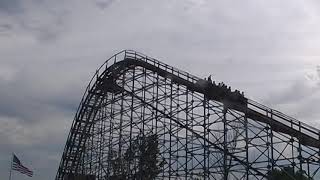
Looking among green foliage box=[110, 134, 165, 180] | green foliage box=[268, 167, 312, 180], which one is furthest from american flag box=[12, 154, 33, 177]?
green foliage box=[268, 167, 312, 180]

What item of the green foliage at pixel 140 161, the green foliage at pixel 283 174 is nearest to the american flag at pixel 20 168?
the green foliage at pixel 140 161

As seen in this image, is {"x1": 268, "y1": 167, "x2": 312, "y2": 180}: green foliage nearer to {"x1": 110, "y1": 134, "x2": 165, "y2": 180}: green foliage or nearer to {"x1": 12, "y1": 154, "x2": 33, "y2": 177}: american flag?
{"x1": 110, "y1": 134, "x2": 165, "y2": 180}: green foliage

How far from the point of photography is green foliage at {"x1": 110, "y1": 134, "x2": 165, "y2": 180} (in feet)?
95.5

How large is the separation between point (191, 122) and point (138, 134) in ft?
13.6

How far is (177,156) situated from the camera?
1083 inches

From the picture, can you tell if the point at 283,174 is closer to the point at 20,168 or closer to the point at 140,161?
the point at 140,161

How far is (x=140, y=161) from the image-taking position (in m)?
29.5

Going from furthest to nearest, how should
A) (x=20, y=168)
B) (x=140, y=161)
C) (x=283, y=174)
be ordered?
(x=20, y=168) < (x=140, y=161) < (x=283, y=174)

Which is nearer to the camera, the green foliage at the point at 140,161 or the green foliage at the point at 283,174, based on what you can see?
the green foliage at the point at 283,174

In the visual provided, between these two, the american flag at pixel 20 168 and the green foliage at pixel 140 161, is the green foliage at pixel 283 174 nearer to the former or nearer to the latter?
the green foliage at pixel 140 161

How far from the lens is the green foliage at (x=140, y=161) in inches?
1145

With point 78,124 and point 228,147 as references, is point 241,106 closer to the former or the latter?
point 228,147

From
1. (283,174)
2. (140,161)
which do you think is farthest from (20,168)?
(283,174)

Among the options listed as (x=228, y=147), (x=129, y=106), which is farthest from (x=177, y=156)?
(x=129, y=106)
